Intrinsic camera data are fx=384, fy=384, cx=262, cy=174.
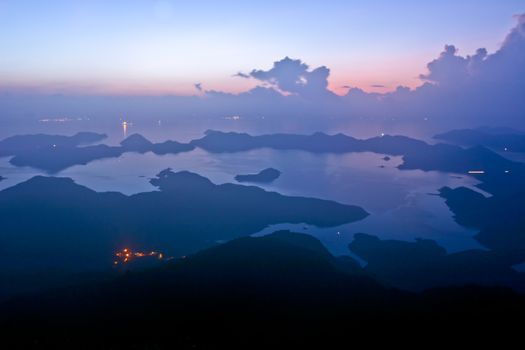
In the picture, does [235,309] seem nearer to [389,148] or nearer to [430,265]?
[430,265]

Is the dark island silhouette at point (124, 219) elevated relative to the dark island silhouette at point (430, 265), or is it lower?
elevated

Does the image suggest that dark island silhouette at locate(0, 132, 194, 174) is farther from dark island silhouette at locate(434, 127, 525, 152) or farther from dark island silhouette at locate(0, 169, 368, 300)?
dark island silhouette at locate(434, 127, 525, 152)

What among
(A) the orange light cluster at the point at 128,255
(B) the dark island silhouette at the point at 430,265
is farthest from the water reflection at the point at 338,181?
(A) the orange light cluster at the point at 128,255

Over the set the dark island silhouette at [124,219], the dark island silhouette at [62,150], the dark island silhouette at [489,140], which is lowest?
the dark island silhouette at [124,219]

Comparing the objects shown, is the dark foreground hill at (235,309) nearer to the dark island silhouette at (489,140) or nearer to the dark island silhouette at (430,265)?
the dark island silhouette at (430,265)

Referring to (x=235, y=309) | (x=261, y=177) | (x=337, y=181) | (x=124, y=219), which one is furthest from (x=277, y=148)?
(x=235, y=309)

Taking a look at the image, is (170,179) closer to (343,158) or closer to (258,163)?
(258,163)

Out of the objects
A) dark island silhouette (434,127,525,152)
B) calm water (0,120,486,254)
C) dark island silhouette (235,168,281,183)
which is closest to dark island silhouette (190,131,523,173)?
calm water (0,120,486,254)
